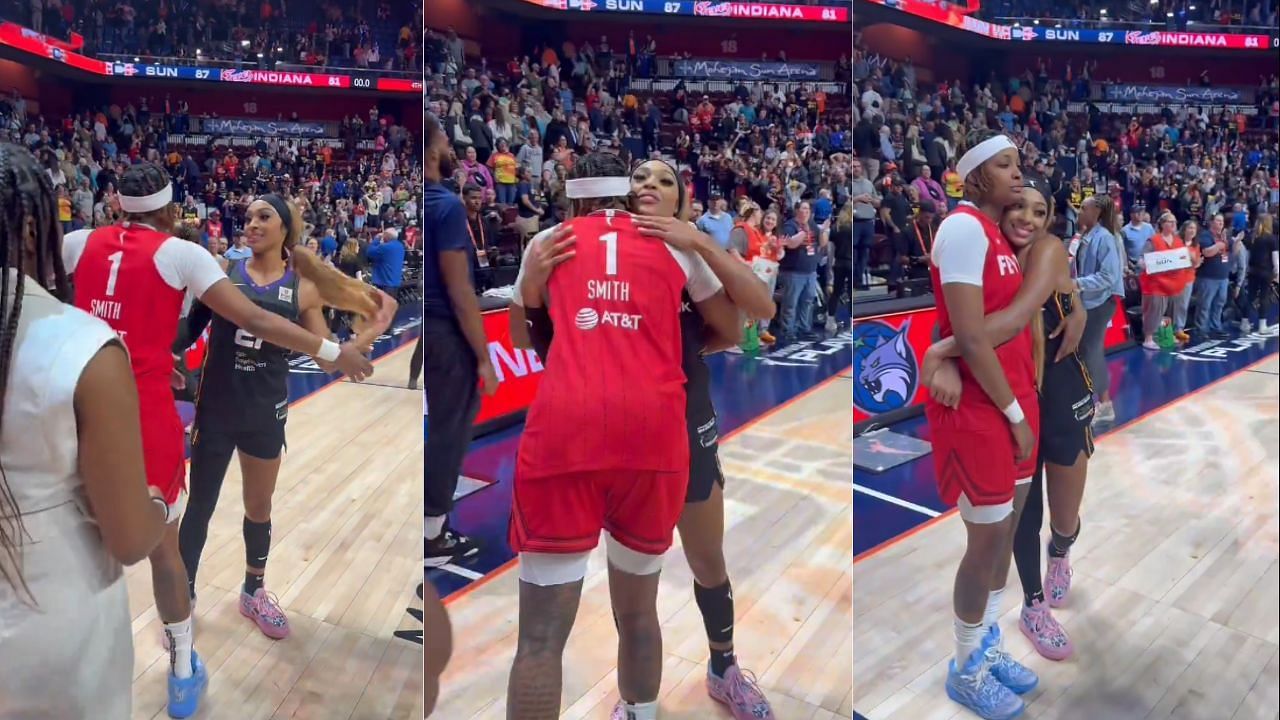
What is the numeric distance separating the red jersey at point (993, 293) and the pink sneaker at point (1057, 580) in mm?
584

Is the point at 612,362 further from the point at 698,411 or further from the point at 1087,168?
the point at 1087,168

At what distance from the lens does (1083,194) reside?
105 inches

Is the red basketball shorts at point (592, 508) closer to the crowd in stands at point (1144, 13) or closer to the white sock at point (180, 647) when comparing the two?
the white sock at point (180, 647)

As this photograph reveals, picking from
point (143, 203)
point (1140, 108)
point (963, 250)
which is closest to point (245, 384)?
point (143, 203)

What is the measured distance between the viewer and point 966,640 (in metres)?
2.67

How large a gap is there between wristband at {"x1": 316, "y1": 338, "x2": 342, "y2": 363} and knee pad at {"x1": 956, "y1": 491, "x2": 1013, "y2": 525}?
168 cm

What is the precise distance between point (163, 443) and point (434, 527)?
0.66 metres

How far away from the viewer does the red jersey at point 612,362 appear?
208cm

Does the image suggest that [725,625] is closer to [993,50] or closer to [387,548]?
[387,548]

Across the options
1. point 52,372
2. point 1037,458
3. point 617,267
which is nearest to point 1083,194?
point 1037,458

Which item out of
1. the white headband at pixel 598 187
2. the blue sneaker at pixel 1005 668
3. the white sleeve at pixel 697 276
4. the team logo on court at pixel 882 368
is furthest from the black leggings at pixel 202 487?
the blue sneaker at pixel 1005 668

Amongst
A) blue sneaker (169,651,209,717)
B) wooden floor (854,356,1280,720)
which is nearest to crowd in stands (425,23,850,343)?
wooden floor (854,356,1280,720)

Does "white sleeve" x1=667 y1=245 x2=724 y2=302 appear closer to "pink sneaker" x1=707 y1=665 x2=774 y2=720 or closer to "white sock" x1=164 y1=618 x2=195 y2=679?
"pink sneaker" x1=707 y1=665 x2=774 y2=720

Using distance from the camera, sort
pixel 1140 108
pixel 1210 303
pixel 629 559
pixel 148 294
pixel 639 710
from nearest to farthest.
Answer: pixel 148 294 < pixel 629 559 < pixel 639 710 < pixel 1140 108 < pixel 1210 303
